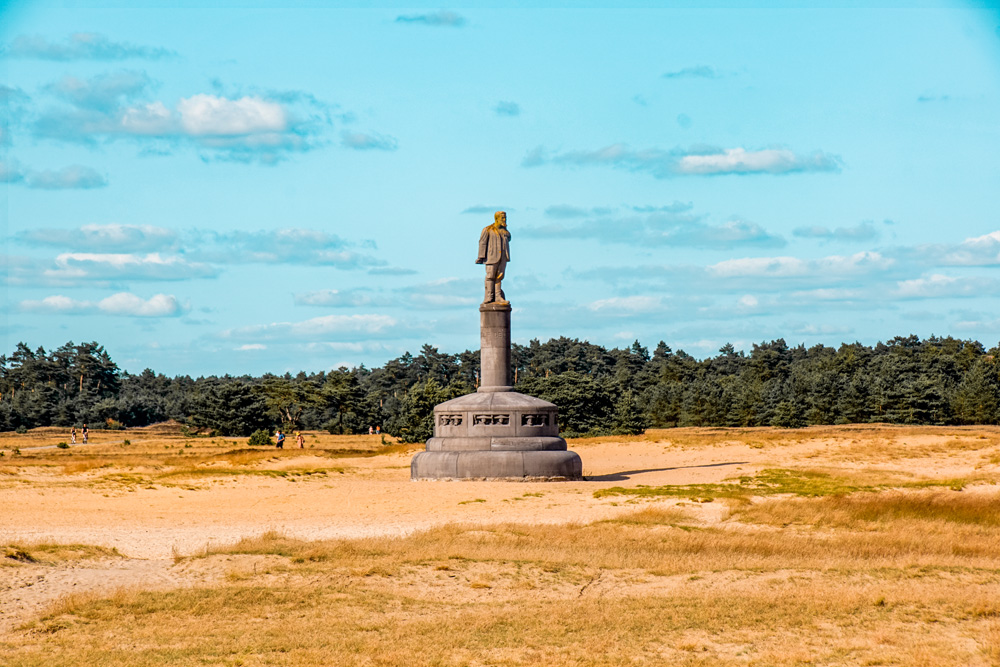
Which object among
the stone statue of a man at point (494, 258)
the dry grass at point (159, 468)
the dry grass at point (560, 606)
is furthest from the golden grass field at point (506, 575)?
the stone statue of a man at point (494, 258)

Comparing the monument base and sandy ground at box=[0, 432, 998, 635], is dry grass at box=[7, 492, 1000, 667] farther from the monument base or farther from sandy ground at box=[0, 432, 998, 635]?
the monument base

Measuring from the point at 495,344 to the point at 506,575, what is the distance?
17130 millimetres

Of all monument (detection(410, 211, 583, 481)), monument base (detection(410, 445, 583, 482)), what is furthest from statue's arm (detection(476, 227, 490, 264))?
monument base (detection(410, 445, 583, 482))

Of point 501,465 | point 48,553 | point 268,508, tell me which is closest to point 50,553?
point 48,553

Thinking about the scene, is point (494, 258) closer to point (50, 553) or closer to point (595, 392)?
point (50, 553)

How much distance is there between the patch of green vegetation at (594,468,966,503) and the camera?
2553cm

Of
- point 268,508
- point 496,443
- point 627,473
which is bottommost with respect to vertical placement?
point 268,508

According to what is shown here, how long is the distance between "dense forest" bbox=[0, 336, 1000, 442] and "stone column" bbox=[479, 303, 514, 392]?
3096 cm

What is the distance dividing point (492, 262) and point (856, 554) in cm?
1708

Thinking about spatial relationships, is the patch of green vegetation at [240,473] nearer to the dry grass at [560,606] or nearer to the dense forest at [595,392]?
the dry grass at [560,606]

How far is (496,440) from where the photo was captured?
98.6ft

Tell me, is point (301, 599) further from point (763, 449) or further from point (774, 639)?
point (763, 449)

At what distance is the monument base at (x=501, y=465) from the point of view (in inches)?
1161

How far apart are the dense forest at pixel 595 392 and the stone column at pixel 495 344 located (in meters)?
31.0
